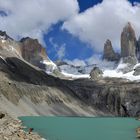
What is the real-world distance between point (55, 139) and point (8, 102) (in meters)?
104

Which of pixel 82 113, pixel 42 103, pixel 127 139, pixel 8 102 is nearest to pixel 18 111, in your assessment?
pixel 8 102

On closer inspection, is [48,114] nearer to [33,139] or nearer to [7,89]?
[7,89]

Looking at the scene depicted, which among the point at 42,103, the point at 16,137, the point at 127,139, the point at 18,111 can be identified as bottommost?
the point at 16,137

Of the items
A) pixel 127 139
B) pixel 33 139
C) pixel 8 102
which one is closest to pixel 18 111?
pixel 8 102

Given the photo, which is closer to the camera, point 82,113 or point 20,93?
point 20,93

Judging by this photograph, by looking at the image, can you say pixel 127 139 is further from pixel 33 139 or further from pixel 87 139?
pixel 33 139

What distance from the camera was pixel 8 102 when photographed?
165625mm

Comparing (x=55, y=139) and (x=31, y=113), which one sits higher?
(x=31, y=113)

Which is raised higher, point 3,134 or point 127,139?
point 127,139

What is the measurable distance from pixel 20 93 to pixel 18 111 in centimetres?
2503

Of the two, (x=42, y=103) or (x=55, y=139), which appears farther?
(x=42, y=103)

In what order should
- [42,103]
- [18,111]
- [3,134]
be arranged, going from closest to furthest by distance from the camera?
[3,134], [18,111], [42,103]

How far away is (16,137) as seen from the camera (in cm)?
5028

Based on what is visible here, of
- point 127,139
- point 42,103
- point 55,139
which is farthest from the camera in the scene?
point 42,103
